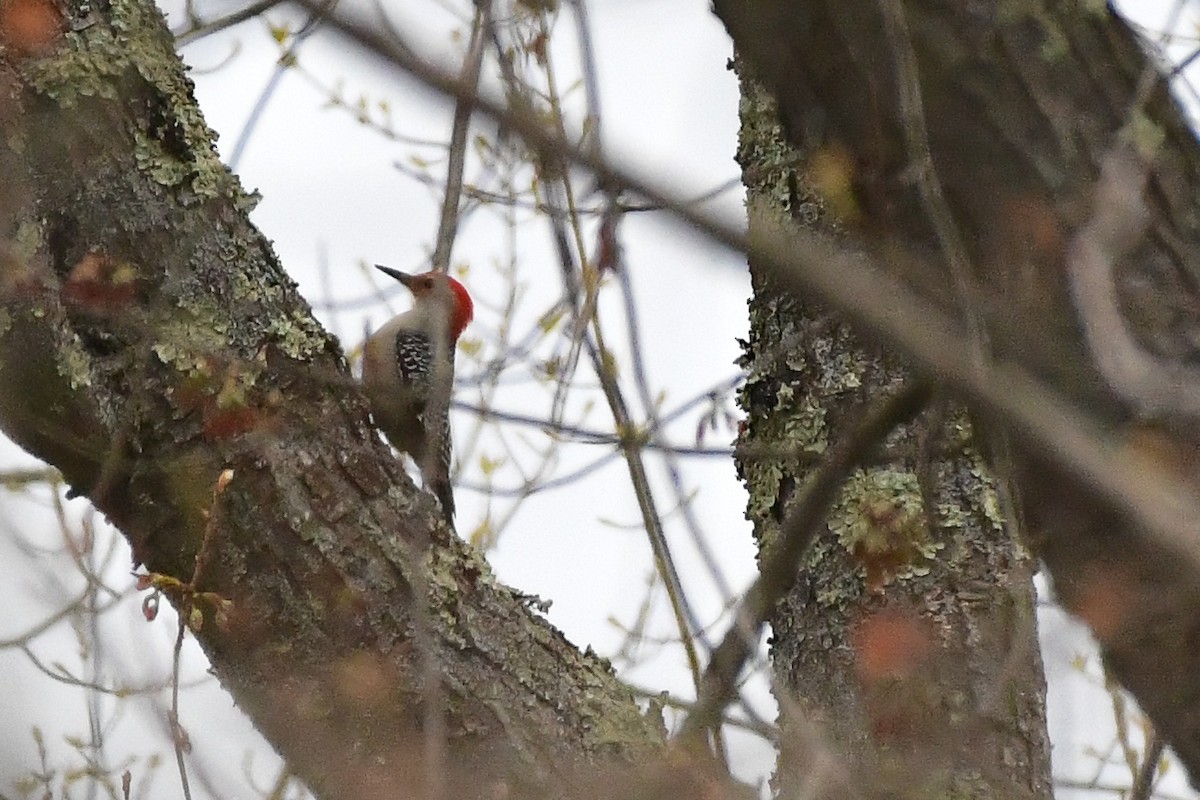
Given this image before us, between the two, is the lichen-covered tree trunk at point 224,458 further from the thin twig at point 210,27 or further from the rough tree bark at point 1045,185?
the rough tree bark at point 1045,185

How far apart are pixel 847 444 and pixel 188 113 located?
1.61 m

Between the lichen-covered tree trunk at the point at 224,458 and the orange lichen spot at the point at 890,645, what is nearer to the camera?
the lichen-covered tree trunk at the point at 224,458

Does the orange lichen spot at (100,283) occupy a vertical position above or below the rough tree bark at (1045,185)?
above

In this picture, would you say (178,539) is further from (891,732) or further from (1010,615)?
(1010,615)

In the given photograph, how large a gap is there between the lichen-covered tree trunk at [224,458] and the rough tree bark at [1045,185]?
46.8 inches

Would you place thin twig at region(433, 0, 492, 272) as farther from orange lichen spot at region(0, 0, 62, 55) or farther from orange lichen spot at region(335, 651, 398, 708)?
orange lichen spot at region(0, 0, 62, 55)

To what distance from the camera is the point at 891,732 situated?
2.81 meters

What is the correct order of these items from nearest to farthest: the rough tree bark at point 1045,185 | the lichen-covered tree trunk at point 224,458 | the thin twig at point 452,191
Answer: the rough tree bark at point 1045,185 < the thin twig at point 452,191 < the lichen-covered tree trunk at point 224,458

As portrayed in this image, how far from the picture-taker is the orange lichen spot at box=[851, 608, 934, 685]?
291cm

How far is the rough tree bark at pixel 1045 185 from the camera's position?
4.64ft

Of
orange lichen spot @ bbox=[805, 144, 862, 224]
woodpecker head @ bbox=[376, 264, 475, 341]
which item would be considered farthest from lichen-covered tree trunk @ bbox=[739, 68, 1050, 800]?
woodpecker head @ bbox=[376, 264, 475, 341]

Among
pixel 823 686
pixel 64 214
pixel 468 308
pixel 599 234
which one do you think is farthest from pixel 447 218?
pixel 468 308

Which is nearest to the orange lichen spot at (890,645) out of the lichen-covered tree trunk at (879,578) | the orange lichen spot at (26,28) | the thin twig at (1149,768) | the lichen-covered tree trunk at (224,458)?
the lichen-covered tree trunk at (879,578)

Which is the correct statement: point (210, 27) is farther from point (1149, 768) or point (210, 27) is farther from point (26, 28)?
point (1149, 768)
